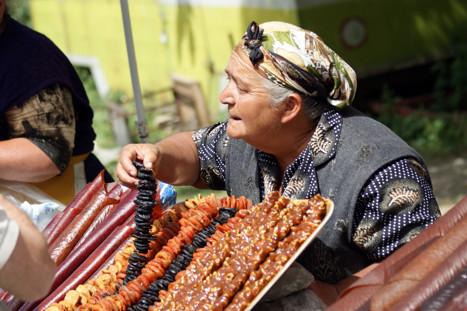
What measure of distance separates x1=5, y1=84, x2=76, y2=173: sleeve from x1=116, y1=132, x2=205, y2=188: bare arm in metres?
0.51

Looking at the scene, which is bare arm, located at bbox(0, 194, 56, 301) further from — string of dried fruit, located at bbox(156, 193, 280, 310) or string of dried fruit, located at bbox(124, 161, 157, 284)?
string of dried fruit, located at bbox(124, 161, 157, 284)

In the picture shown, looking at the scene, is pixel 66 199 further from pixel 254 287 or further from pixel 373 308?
pixel 373 308

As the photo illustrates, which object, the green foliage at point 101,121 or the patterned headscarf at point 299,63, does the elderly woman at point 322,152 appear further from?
the green foliage at point 101,121

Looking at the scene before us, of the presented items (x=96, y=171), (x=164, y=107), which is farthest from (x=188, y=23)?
(x=96, y=171)

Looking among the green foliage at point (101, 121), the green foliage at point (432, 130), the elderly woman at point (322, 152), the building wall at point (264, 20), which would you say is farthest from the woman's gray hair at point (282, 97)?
the green foliage at point (101, 121)

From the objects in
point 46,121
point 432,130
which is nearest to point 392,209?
point 46,121

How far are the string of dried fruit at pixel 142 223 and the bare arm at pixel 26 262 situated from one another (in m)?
0.52

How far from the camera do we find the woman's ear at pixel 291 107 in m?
2.05

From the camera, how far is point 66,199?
281 cm

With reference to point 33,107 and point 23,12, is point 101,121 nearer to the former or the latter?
point 23,12

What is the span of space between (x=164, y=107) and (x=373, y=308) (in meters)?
6.94

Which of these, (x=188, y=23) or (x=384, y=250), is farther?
Result: (x=188, y=23)

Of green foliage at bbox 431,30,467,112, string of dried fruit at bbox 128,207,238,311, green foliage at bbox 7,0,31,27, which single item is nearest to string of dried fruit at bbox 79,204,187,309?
string of dried fruit at bbox 128,207,238,311

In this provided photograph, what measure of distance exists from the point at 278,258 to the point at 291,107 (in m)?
0.65
